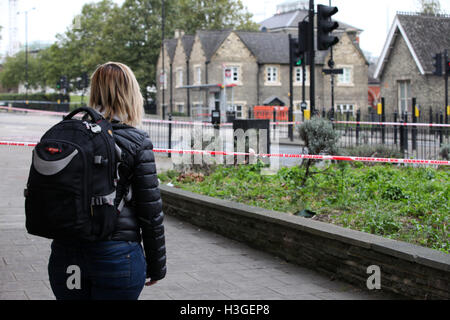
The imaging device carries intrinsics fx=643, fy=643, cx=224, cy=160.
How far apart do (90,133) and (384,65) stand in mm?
41580

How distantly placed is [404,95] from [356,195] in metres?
35.2

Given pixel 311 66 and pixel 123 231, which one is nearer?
pixel 123 231

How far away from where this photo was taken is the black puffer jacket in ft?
10.2

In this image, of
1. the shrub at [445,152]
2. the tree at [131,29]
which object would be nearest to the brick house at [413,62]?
the shrub at [445,152]

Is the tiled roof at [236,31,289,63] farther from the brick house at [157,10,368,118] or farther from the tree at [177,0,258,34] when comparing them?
the tree at [177,0,258,34]

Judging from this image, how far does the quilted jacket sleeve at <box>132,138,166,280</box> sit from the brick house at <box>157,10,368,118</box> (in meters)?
51.0

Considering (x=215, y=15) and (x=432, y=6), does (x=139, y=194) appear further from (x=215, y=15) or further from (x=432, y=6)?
(x=215, y=15)

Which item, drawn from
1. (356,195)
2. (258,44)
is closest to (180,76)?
(258,44)

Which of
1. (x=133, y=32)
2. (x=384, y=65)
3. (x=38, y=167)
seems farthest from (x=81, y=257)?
(x=133, y=32)

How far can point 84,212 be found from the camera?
288cm

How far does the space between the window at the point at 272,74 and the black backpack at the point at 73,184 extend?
56.7 metres

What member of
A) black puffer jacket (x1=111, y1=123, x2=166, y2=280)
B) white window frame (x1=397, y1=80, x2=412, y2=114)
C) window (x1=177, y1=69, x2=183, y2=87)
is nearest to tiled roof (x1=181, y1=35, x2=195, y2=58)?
window (x1=177, y1=69, x2=183, y2=87)

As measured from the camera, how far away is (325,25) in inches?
508

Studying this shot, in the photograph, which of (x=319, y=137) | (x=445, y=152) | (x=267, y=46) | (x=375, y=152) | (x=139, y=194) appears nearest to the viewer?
(x=139, y=194)
